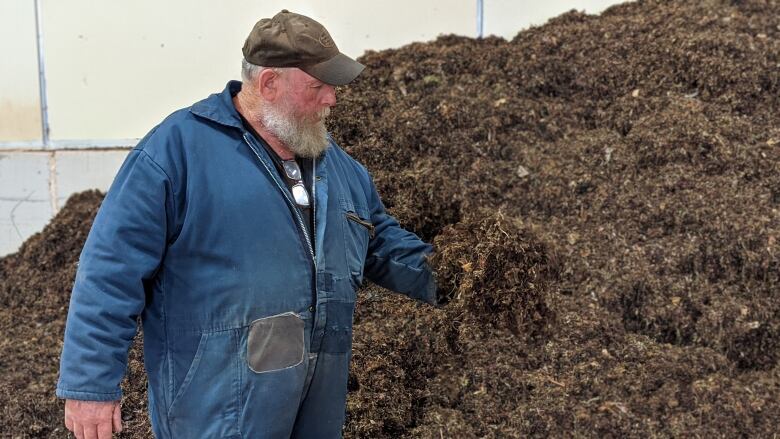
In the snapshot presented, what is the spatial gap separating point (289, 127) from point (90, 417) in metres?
0.98

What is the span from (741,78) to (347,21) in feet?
9.14

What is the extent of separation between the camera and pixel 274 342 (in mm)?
2012

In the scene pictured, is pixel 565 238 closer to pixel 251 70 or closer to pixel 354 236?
pixel 354 236

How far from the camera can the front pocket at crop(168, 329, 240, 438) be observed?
1.96m

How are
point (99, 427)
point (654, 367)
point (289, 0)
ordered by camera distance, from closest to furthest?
point (99, 427), point (654, 367), point (289, 0)

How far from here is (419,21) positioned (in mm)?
5418

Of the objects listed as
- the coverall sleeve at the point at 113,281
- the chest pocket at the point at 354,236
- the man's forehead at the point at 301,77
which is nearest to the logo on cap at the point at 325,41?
the man's forehead at the point at 301,77

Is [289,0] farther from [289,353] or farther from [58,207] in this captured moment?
[289,353]

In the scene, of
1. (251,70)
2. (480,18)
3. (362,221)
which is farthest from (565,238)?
(251,70)

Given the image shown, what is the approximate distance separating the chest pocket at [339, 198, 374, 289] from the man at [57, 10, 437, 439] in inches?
1.0

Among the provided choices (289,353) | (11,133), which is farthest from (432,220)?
(11,133)

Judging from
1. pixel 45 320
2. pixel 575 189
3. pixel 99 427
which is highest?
pixel 575 189

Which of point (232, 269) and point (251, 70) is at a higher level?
point (251, 70)

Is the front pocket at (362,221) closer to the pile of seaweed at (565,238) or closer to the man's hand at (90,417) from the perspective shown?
the pile of seaweed at (565,238)
